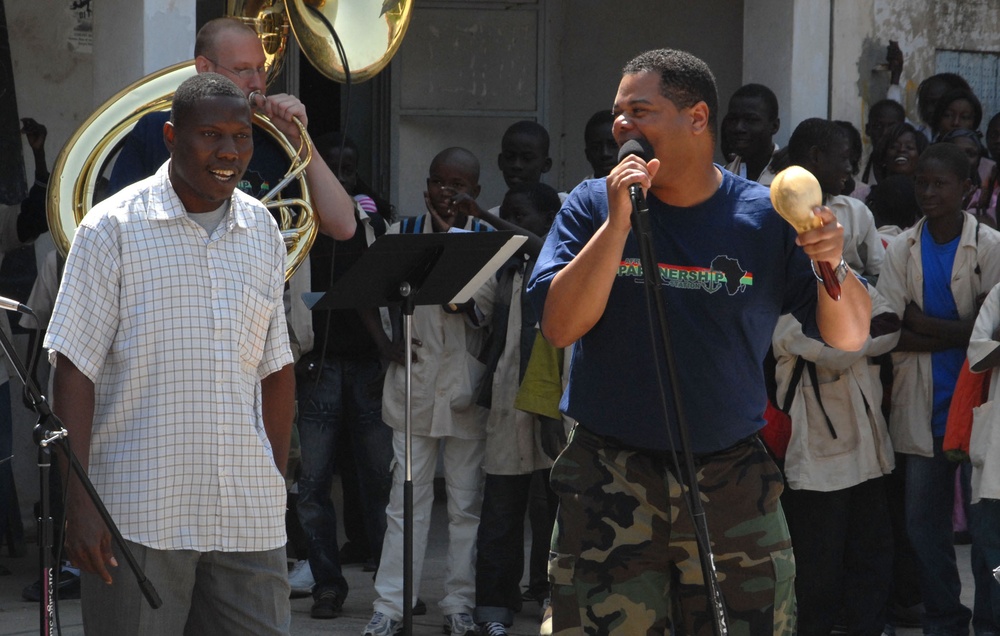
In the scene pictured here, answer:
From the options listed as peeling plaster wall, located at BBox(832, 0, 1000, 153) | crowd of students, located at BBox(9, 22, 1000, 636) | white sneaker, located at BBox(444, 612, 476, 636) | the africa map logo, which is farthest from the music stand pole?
peeling plaster wall, located at BBox(832, 0, 1000, 153)

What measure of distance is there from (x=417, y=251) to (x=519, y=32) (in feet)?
14.3

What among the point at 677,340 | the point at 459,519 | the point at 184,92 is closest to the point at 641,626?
the point at 677,340

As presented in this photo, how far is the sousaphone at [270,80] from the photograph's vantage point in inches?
177

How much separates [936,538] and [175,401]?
3557 millimetres

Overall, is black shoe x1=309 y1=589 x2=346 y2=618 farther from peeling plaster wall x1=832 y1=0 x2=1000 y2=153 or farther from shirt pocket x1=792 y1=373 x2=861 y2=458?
peeling plaster wall x1=832 y1=0 x2=1000 y2=153

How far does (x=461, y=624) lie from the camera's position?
19.1ft

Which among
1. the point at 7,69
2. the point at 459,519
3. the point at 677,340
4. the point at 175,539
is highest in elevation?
the point at 7,69

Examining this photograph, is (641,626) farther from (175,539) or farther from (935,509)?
(935,509)

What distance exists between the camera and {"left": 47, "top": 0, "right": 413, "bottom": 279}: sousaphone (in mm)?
4488

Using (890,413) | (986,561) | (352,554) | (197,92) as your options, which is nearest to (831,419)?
(890,413)

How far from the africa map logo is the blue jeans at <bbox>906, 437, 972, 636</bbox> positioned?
2.73m

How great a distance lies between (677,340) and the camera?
133 inches

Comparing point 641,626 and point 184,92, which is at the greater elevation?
point 184,92

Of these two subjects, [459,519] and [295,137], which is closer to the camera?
[295,137]
